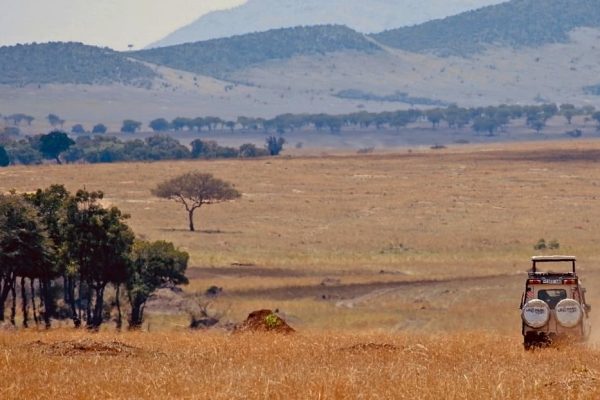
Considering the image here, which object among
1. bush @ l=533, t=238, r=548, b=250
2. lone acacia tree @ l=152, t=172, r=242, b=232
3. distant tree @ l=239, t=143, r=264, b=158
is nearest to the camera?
bush @ l=533, t=238, r=548, b=250

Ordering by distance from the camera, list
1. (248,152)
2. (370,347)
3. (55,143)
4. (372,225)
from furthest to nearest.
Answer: (248,152) → (55,143) → (372,225) → (370,347)

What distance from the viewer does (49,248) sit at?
148 ft

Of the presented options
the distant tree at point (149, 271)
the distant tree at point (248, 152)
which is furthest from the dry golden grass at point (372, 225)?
the distant tree at point (248, 152)

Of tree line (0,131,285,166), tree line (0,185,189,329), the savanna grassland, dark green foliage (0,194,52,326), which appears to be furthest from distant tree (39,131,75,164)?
dark green foliage (0,194,52,326)

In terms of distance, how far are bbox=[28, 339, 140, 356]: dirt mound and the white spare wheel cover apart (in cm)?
763

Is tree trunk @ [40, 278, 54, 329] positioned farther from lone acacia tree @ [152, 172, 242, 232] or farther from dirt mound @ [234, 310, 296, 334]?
lone acacia tree @ [152, 172, 242, 232]

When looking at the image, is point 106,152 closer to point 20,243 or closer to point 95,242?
point 95,242

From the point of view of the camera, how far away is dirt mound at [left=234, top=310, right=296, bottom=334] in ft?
92.3

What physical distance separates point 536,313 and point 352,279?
47.8 meters

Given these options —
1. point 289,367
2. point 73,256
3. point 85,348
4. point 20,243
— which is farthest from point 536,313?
point 73,256

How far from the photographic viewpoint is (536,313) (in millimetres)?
23547

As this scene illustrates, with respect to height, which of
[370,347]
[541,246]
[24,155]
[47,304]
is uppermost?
[370,347]

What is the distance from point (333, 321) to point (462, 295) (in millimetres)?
8712

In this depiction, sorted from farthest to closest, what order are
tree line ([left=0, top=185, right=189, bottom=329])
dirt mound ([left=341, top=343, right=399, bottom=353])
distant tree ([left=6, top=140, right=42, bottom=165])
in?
distant tree ([left=6, top=140, right=42, bottom=165])
tree line ([left=0, top=185, right=189, bottom=329])
dirt mound ([left=341, top=343, right=399, bottom=353])
